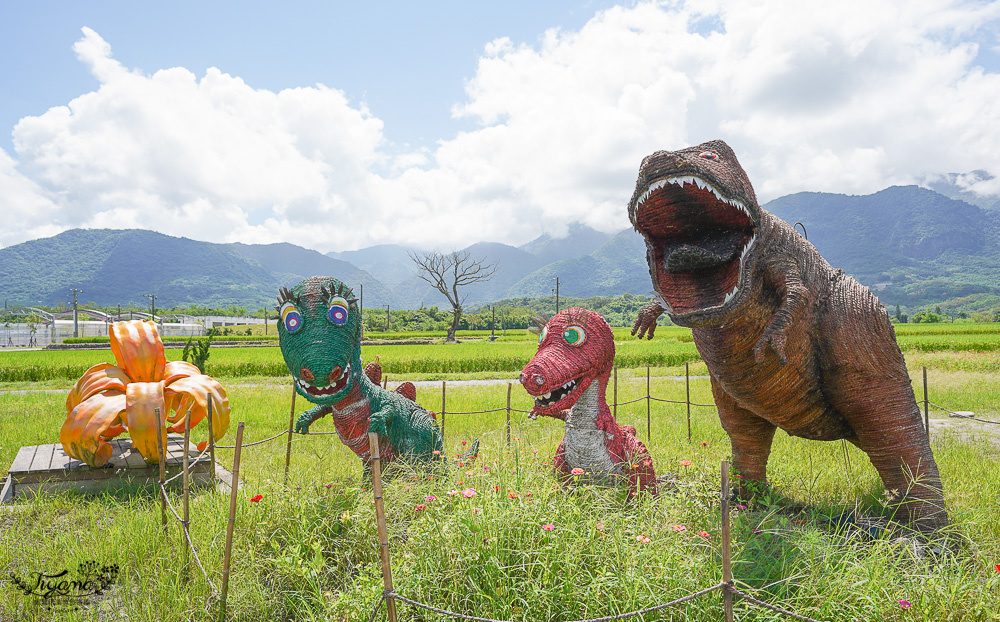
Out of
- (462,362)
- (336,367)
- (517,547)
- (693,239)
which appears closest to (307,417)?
(336,367)

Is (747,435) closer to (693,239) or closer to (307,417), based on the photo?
(693,239)

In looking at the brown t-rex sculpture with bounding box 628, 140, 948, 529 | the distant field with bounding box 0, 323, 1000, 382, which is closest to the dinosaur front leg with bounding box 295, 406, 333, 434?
the brown t-rex sculpture with bounding box 628, 140, 948, 529

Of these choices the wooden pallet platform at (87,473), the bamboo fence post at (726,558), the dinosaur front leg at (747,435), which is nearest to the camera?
the bamboo fence post at (726,558)

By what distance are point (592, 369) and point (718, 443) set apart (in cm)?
330

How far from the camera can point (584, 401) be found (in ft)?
12.9

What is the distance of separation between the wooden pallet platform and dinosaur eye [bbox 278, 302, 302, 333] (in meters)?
1.87

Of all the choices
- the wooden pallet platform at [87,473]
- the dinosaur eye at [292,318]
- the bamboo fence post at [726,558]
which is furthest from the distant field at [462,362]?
the bamboo fence post at [726,558]

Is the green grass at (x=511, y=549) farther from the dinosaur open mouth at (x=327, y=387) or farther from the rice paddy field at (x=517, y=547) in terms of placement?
the dinosaur open mouth at (x=327, y=387)

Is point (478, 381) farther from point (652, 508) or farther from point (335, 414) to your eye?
point (652, 508)

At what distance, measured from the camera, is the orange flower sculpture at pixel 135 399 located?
461 cm

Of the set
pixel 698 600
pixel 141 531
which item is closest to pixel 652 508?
pixel 698 600

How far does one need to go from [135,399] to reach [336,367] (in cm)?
223

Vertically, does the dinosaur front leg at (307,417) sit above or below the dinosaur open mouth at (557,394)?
below

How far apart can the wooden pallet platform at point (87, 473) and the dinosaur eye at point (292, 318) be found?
1868 millimetres
